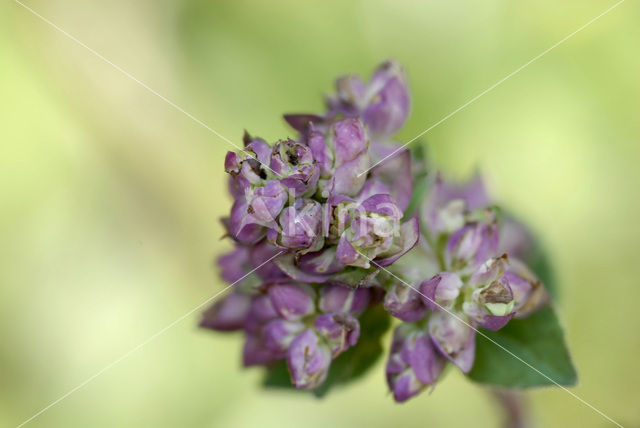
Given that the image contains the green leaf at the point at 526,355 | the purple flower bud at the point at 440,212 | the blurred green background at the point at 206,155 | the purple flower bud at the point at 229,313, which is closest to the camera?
the green leaf at the point at 526,355

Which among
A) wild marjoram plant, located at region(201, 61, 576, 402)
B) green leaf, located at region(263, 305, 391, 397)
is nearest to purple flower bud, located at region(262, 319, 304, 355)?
wild marjoram plant, located at region(201, 61, 576, 402)

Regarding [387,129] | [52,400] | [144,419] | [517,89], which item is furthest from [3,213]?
[517,89]

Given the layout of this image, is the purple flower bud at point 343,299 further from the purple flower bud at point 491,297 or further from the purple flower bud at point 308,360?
the purple flower bud at point 491,297

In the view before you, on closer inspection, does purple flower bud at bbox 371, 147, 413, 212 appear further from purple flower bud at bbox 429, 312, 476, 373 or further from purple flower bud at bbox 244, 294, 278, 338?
purple flower bud at bbox 244, 294, 278, 338

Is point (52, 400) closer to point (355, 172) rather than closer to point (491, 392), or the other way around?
point (491, 392)

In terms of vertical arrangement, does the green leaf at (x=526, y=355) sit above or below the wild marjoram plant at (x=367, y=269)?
below

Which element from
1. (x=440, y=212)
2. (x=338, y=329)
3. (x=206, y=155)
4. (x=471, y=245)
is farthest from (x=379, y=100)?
(x=206, y=155)

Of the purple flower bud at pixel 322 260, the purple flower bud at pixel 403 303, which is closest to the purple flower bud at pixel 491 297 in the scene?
the purple flower bud at pixel 403 303

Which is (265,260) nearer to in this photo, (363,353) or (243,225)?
(243,225)
